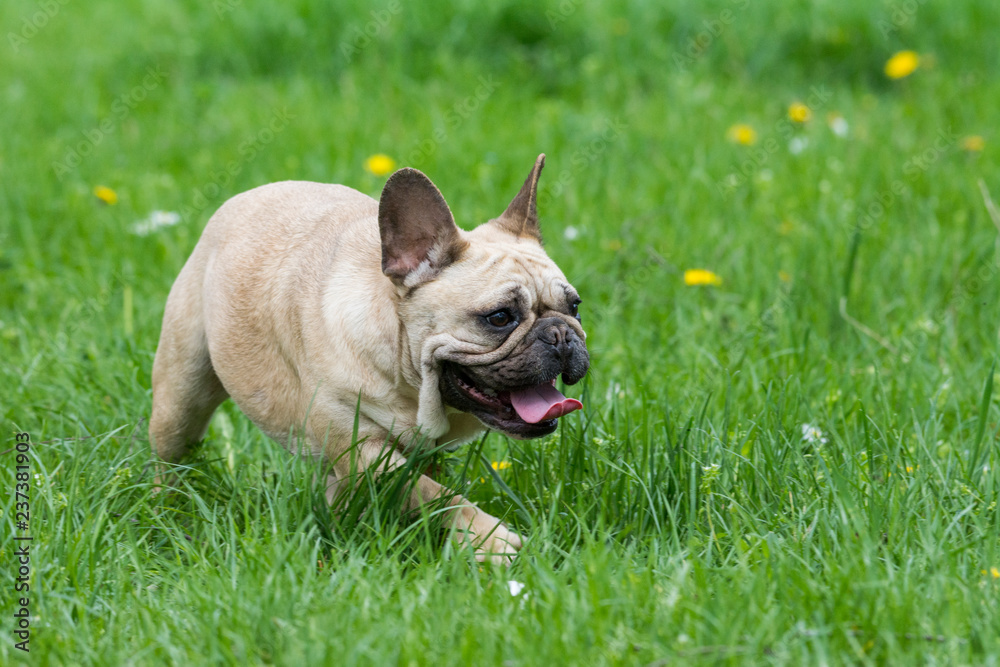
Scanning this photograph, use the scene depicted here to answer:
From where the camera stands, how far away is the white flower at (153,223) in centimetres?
575

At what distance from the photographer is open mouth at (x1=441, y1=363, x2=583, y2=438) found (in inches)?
122

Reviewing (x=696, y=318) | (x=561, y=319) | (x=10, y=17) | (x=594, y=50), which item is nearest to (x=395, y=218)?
(x=561, y=319)

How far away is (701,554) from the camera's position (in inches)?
122

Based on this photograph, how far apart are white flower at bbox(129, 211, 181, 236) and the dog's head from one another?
304 centimetres

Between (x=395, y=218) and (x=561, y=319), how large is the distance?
0.57 meters
